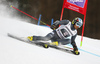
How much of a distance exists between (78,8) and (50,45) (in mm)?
2203

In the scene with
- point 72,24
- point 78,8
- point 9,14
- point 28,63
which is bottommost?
point 28,63

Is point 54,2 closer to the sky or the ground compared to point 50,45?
closer to the sky

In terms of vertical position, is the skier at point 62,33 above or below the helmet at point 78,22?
below

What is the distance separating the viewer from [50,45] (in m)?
3.69

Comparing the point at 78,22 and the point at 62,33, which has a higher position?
the point at 78,22

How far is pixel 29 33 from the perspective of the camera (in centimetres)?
511

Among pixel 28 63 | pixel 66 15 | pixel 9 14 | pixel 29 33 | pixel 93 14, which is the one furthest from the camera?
Answer: pixel 9 14

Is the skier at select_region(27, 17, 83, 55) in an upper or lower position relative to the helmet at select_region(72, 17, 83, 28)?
lower

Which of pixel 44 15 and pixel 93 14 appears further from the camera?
pixel 44 15

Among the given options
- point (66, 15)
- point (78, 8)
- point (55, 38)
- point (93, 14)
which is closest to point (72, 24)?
point (55, 38)

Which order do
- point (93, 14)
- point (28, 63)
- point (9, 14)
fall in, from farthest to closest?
point (9, 14), point (93, 14), point (28, 63)

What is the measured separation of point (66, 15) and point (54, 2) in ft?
4.98

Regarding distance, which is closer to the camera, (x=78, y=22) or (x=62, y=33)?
(x=78, y=22)

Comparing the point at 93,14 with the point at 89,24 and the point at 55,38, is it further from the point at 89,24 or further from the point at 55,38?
the point at 55,38
